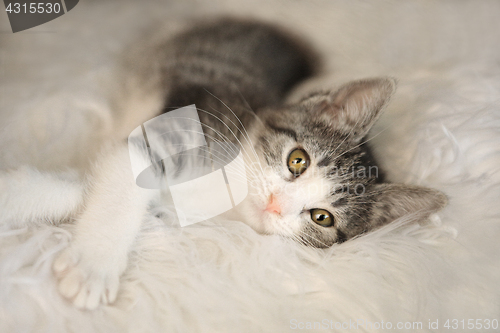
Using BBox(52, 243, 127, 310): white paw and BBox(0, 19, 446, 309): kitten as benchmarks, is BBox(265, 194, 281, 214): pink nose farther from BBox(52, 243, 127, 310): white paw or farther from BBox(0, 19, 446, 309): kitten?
BBox(52, 243, 127, 310): white paw

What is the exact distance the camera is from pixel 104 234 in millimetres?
546

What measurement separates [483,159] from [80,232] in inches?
33.3

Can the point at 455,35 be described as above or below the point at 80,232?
above

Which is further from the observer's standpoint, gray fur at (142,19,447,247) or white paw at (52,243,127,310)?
gray fur at (142,19,447,247)

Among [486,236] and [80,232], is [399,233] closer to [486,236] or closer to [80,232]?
[486,236]

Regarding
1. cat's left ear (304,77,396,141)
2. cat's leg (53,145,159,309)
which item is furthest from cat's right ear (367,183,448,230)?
cat's leg (53,145,159,309)

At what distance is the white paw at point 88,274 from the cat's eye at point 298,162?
1.33 ft

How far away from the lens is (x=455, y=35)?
2.49 ft

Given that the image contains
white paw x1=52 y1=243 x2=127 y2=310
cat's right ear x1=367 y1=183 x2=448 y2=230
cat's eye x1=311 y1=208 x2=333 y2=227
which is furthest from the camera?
cat's eye x1=311 y1=208 x2=333 y2=227

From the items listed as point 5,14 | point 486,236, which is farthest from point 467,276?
point 5,14

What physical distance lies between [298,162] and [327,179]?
0.08m

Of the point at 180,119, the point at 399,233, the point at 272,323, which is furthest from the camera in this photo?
the point at 180,119

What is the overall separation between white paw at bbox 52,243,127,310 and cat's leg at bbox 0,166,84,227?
102 mm

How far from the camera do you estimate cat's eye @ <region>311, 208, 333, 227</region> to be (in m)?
0.69
